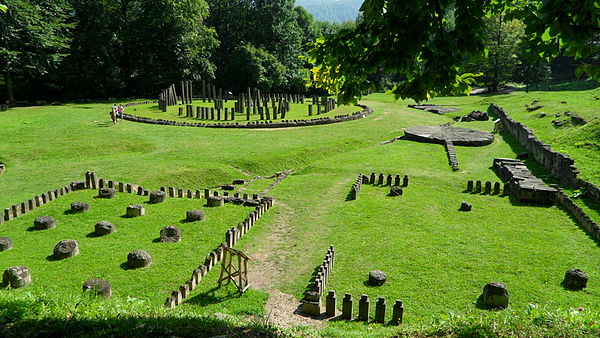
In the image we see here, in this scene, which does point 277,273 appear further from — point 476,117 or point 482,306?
point 476,117

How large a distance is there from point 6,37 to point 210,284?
42.8 meters

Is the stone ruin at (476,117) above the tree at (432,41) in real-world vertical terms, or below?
below

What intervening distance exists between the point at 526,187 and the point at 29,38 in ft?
153

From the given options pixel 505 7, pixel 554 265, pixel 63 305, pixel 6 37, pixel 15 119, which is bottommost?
pixel 554 265

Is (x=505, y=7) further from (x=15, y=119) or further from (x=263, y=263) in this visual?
(x=15, y=119)

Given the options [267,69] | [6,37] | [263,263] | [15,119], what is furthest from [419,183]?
[267,69]

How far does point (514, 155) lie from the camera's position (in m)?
27.8

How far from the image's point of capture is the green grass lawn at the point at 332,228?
10.3 metres

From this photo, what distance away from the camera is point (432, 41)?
26.8 feet

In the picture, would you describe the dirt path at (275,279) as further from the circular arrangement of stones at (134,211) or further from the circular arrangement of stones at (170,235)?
the circular arrangement of stones at (134,211)

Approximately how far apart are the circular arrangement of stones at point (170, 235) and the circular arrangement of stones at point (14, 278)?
153 inches

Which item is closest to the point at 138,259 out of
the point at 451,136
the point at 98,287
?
the point at 98,287

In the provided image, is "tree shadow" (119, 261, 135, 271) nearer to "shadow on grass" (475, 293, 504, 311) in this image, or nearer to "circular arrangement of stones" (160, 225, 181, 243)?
"circular arrangement of stones" (160, 225, 181, 243)

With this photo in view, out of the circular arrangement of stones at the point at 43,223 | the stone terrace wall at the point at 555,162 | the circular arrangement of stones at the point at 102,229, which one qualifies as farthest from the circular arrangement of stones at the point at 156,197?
the stone terrace wall at the point at 555,162
